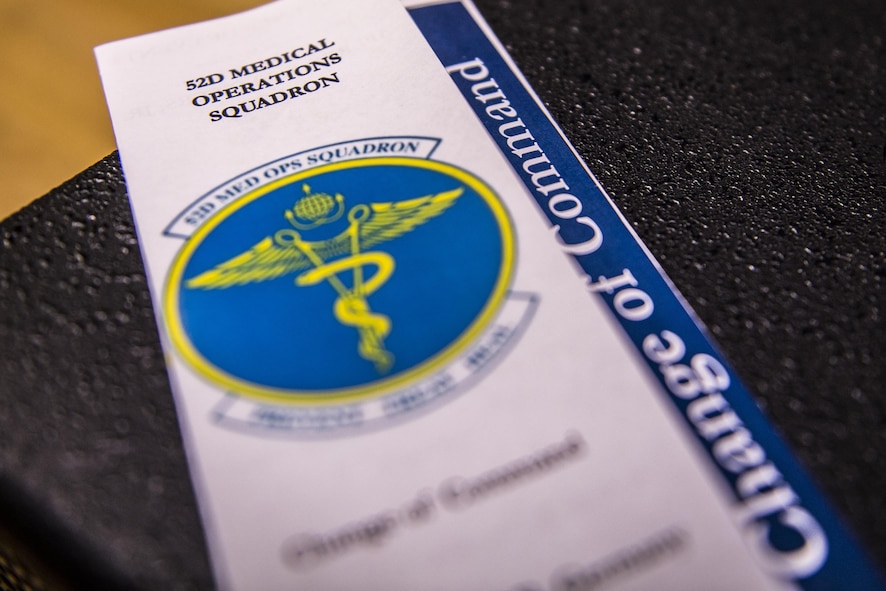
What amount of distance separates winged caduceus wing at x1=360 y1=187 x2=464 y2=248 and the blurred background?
0.57ft

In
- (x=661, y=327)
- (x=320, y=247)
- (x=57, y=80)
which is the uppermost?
(x=57, y=80)

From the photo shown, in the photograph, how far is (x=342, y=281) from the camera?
15.1 inches

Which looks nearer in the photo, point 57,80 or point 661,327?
point 661,327

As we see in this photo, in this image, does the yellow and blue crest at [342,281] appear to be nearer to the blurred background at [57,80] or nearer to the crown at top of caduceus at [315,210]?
the crown at top of caduceus at [315,210]

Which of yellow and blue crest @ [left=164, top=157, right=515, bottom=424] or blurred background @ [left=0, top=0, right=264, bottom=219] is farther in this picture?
blurred background @ [left=0, top=0, right=264, bottom=219]

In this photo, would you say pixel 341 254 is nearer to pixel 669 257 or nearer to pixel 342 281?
pixel 342 281

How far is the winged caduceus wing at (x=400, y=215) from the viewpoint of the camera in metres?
0.40

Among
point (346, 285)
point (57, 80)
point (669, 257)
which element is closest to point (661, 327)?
point (669, 257)

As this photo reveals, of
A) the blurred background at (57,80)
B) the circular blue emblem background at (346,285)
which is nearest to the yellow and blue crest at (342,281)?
the circular blue emblem background at (346,285)

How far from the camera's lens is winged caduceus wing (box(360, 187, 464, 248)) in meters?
0.40

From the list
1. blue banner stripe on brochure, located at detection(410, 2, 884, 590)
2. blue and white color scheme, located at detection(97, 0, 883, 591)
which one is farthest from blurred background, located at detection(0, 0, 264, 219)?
blue banner stripe on brochure, located at detection(410, 2, 884, 590)

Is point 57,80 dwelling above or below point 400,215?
above

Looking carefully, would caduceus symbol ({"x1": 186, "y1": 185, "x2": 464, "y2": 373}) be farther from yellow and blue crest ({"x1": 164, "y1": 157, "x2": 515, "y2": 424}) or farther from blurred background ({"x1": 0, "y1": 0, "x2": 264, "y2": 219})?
blurred background ({"x1": 0, "y1": 0, "x2": 264, "y2": 219})

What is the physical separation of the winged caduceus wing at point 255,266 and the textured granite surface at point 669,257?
34 millimetres
